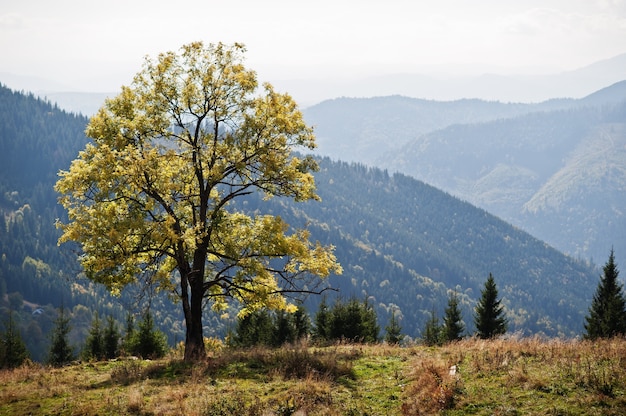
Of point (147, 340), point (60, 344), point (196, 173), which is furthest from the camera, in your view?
point (60, 344)

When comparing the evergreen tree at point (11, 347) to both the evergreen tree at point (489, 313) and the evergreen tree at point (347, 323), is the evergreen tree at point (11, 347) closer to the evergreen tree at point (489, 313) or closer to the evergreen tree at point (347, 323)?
the evergreen tree at point (347, 323)

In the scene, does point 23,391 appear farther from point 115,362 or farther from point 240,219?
point 240,219

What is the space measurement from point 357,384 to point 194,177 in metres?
12.4

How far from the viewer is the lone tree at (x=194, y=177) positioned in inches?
878

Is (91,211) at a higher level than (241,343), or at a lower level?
higher

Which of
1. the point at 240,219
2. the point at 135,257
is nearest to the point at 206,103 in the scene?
the point at 240,219

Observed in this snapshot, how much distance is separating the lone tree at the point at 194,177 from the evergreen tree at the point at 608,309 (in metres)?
38.2

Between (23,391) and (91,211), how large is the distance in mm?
6947

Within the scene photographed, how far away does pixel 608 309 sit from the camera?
5122 cm

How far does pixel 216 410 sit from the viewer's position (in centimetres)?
1544

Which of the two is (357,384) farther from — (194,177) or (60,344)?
(60,344)

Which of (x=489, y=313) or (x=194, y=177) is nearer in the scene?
(x=194, y=177)

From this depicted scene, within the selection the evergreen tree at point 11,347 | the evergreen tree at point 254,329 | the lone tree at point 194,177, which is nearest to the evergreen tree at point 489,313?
the evergreen tree at point 254,329

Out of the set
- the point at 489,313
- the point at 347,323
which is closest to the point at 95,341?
the point at 347,323
